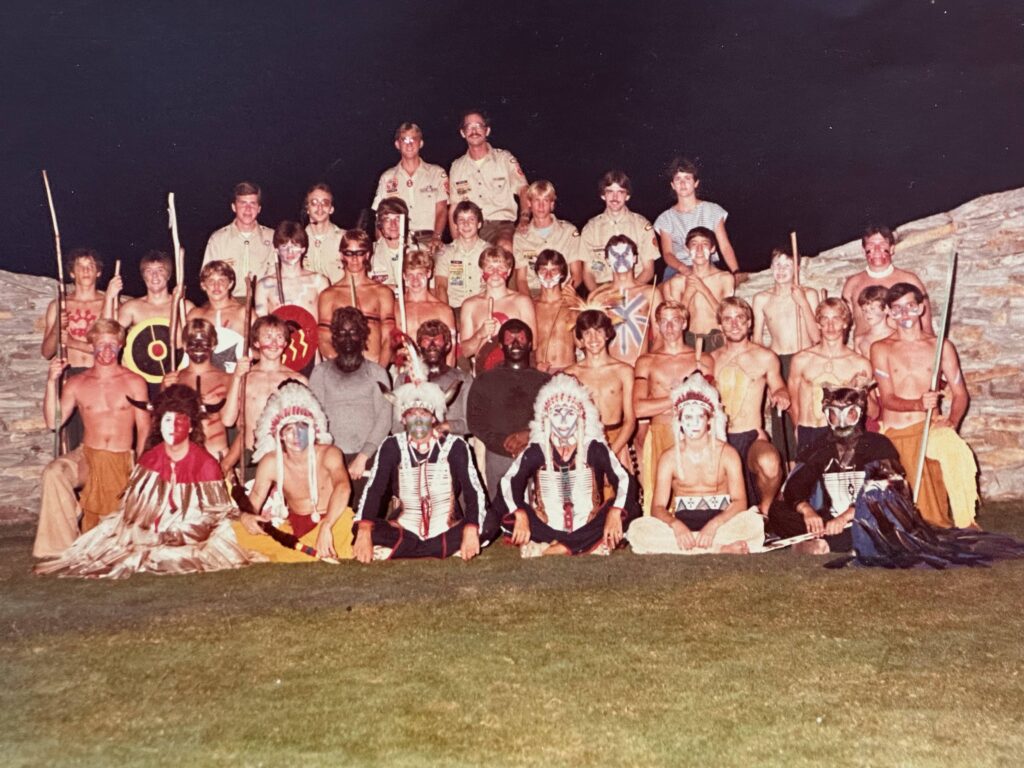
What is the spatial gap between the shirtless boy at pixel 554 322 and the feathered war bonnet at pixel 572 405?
1082 mm

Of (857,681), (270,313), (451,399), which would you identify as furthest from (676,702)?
(270,313)

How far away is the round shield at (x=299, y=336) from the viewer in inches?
314

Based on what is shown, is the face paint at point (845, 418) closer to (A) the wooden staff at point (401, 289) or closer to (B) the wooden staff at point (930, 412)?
(B) the wooden staff at point (930, 412)

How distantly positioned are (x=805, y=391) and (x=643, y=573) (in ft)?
7.49

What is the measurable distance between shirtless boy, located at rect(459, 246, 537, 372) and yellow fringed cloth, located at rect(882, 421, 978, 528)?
270 cm

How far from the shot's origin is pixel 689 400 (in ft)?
22.9

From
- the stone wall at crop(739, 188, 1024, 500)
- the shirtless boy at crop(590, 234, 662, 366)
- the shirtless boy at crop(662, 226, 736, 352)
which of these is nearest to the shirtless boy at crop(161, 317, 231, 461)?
the shirtless boy at crop(590, 234, 662, 366)

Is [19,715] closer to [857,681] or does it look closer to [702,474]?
[857,681]

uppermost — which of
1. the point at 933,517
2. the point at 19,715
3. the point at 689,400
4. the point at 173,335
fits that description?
the point at 173,335

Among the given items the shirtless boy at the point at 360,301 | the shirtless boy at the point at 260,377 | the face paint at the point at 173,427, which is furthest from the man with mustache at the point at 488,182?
the face paint at the point at 173,427

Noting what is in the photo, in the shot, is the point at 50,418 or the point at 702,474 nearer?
the point at 702,474

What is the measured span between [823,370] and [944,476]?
1.03m

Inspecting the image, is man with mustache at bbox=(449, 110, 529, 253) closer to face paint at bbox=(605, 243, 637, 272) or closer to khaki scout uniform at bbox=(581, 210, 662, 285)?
khaki scout uniform at bbox=(581, 210, 662, 285)

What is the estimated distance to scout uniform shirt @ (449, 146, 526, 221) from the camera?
9.27 meters
